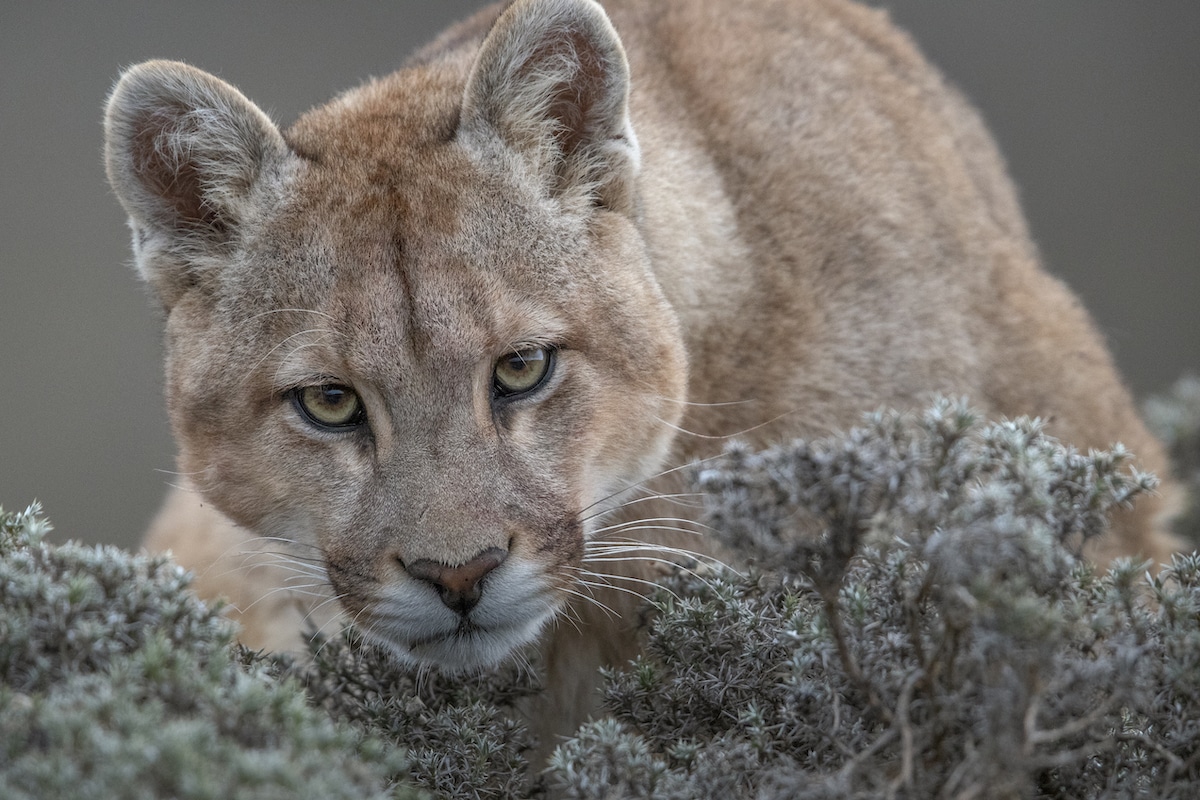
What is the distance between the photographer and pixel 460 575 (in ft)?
10.0

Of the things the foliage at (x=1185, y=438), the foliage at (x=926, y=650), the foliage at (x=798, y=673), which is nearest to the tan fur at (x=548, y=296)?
the foliage at (x=1185, y=438)

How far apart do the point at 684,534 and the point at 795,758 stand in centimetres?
139

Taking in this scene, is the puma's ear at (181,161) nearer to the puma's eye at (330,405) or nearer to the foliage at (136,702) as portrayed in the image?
the puma's eye at (330,405)

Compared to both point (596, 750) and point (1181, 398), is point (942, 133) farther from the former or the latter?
point (596, 750)

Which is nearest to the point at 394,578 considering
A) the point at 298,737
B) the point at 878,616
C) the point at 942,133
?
the point at 298,737

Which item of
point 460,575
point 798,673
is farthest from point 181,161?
point 798,673

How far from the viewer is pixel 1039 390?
4527mm

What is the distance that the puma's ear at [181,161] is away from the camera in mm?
3588

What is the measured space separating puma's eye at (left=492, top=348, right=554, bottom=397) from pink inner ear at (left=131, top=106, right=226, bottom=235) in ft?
3.20

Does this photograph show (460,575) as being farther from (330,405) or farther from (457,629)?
(330,405)

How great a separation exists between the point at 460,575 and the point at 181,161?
1550 millimetres

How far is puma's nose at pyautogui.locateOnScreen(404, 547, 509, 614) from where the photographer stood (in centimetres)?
306

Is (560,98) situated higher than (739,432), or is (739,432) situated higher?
(560,98)

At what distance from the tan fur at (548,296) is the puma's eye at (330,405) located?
1.4 inches
